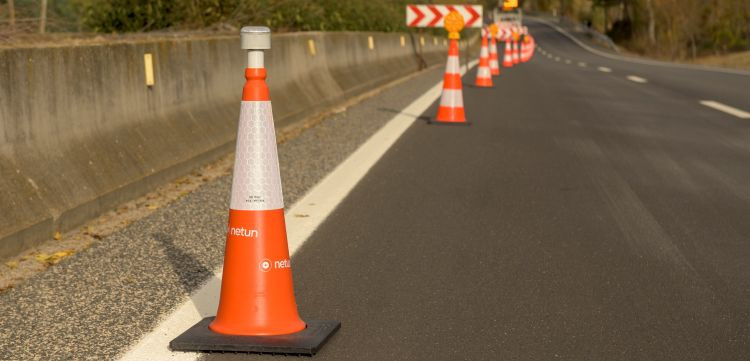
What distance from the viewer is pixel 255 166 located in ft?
15.6

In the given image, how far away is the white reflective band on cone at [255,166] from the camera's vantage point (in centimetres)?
472

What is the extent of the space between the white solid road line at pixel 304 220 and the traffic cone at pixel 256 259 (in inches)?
3.9

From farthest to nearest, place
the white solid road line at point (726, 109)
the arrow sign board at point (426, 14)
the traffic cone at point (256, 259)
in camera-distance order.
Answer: the arrow sign board at point (426, 14)
the white solid road line at point (726, 109)
the traffic cone at point (256, 259)

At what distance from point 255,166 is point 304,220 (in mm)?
2444

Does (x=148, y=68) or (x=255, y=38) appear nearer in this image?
(x=255, y=38)

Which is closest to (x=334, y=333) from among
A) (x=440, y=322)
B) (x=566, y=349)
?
(x=440, y=322)

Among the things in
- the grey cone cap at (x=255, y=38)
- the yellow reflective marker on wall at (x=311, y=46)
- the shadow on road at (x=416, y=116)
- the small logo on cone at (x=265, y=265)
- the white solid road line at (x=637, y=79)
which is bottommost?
the white solid road line at (x=637, y=79)

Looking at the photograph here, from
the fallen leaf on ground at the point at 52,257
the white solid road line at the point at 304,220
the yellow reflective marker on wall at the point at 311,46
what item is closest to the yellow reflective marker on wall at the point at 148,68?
the white solid road line at the point at 304,220

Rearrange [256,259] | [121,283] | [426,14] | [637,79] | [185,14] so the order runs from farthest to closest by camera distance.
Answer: [426,14] → [637,79] → [185,14] → [121,283] → [256,259]

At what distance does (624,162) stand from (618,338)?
224 inches

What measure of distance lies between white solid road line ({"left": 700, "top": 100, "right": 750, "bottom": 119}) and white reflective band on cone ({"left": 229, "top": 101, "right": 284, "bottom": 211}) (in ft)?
37.2

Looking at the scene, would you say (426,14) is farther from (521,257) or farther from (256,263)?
(256,263)

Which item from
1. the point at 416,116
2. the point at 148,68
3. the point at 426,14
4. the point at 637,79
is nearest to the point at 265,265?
the point at 148,68

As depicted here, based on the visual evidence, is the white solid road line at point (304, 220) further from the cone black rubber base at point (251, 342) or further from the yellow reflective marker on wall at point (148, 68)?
the yellow reflective marker on wall at point (148, 68)
